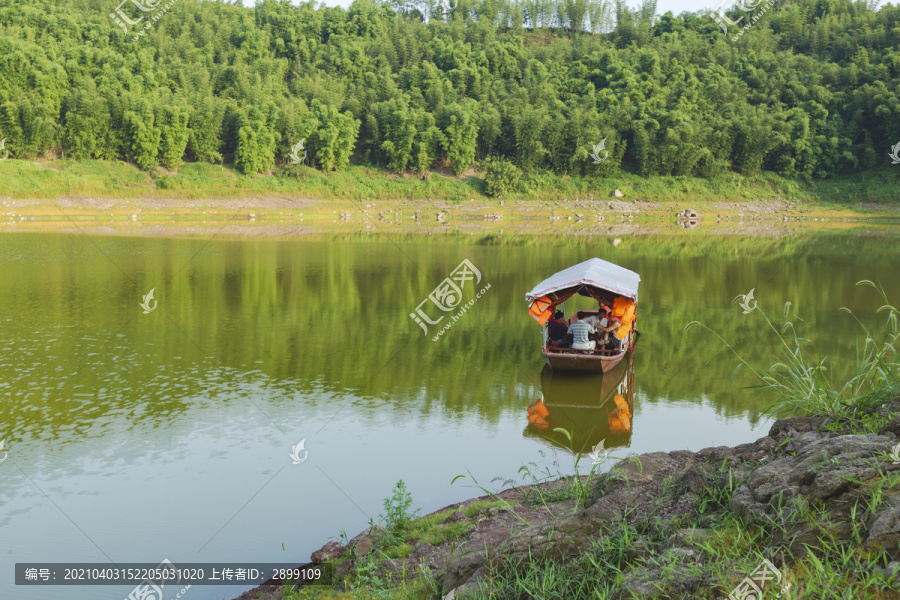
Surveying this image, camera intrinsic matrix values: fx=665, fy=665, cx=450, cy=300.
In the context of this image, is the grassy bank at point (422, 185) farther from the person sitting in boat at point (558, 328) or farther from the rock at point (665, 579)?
the rock at point (665, 579)

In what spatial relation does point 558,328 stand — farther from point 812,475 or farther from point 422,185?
point 422,185

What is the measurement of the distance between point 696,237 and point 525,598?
47.2 metres

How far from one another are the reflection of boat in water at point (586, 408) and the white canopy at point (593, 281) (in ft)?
5.94

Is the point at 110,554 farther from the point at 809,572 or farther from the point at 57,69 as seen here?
the point at 57,69

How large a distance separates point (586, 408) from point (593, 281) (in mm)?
3071

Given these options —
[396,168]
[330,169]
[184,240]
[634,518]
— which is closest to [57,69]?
[330,169]

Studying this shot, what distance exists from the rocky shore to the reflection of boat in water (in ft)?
15.7

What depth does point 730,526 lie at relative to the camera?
444cm

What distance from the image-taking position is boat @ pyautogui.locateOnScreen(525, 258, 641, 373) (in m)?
14.1

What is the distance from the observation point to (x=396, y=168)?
7381cm

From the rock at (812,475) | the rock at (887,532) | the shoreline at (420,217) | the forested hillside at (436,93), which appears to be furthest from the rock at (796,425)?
the forested hillside at (436,93)

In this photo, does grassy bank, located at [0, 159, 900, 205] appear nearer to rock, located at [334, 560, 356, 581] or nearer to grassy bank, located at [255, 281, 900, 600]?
rock, located at [334, 560, 356, 581]

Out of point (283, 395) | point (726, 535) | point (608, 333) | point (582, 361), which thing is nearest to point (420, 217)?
point (608, 333)

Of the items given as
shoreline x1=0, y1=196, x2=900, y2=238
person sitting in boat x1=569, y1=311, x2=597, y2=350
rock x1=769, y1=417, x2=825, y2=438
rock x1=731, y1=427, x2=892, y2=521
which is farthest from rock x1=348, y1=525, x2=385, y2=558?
shoreline x1=0, y1=196, x2=900, y2=238
